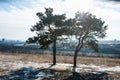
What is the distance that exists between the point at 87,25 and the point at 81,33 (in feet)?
6.20

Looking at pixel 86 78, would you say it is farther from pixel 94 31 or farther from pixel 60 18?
pixel 60 18

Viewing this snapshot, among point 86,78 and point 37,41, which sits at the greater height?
point 37,41

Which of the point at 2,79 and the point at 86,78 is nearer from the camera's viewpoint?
the point at 2,79

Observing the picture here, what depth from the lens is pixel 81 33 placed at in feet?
165

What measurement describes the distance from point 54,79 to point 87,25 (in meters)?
17.0

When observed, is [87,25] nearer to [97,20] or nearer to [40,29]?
[97,20]

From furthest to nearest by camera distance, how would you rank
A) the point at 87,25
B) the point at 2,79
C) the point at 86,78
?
the point at 87,25 → the point at 86,78 → the point at 2,79

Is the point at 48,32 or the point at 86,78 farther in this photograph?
the point at 48,32

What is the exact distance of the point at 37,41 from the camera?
52.9 metres

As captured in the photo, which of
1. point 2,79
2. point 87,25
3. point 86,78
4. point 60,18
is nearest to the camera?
point 2,79

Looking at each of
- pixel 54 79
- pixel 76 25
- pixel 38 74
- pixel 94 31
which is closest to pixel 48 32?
pixel 76 25

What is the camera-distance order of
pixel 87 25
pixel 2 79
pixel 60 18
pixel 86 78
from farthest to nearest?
pixel 60 18
pixel 87 25
pixel 86 78
pixel 2 79

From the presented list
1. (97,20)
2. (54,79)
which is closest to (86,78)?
(54,79)

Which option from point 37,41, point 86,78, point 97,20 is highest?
point 97,20
